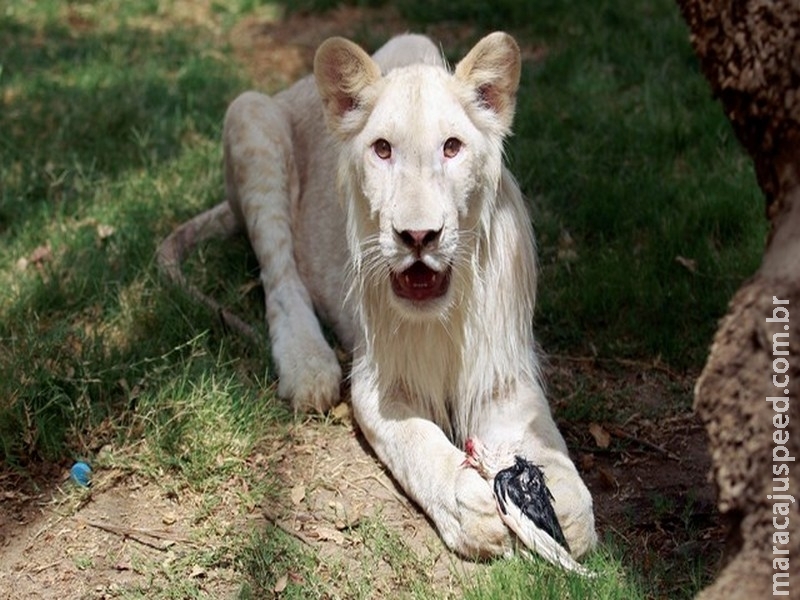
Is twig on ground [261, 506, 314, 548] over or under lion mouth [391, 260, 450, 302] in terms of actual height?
under

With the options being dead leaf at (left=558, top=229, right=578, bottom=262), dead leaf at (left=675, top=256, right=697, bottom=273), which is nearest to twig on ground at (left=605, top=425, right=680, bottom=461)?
dead leaf at (left=675, top=256, right=697, bottom=273)

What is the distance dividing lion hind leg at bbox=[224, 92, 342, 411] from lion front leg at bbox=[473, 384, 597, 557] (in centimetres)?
75

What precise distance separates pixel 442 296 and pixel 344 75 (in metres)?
0.82

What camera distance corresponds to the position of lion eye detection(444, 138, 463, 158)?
3994 mm

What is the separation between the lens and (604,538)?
12.7 feet

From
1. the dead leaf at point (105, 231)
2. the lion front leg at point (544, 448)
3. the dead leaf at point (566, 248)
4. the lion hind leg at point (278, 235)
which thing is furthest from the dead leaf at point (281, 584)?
the dead leaf at point (105, 231)

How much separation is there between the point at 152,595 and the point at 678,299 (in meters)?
2.53

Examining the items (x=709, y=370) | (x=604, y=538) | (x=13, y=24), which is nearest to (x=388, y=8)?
(x=13, y=24)

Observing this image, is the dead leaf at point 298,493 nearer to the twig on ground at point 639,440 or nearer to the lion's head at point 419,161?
the lion's head at point 419,161

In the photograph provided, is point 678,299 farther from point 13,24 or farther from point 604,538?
point 13,24

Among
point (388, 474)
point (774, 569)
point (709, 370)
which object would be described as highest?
point (709, 370)

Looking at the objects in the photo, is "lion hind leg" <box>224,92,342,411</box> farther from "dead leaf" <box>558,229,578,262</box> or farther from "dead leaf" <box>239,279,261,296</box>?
"dead leaf" <box>558,229,578,262</box>

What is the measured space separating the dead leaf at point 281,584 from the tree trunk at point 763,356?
1362mm

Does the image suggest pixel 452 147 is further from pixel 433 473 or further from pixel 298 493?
pixel 298 493
